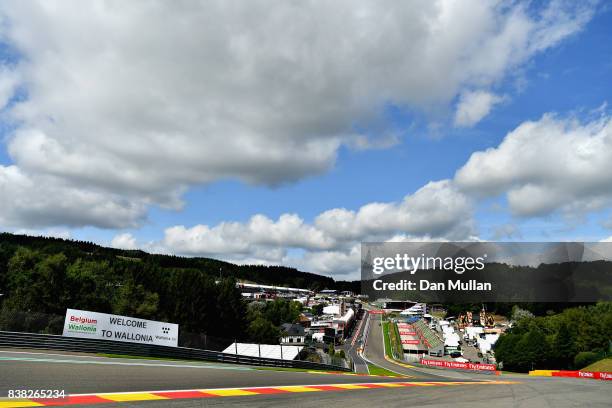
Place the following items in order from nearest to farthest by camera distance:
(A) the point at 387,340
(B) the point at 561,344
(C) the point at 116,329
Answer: (C) the point at 116,329
(B) the point at 561,344
(A) the point at 387,340

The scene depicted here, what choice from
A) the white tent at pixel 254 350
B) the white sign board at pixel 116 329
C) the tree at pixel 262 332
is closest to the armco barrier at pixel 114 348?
A: the white sign board at pixel 116 329

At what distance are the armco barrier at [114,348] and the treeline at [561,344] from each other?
61.0m

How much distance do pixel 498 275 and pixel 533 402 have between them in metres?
202

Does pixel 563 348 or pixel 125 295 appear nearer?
pixel 563 348

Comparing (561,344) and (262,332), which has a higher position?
(262,332)

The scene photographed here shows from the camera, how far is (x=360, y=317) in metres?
198

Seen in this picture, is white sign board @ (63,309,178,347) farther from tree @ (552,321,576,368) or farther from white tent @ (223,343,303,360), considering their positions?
tree @ (552,321,576,368)

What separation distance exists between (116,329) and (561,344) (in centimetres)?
7493

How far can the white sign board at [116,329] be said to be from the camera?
71.8 feet

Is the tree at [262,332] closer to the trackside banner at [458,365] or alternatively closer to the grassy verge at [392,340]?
the grassy verge at [392,340]

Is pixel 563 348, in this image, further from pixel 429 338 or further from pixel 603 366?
pixel 429 338

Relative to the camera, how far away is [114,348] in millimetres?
22438

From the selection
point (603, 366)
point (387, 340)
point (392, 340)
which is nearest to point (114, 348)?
point (603, 366)

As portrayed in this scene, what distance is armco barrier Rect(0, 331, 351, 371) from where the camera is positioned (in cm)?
1953
